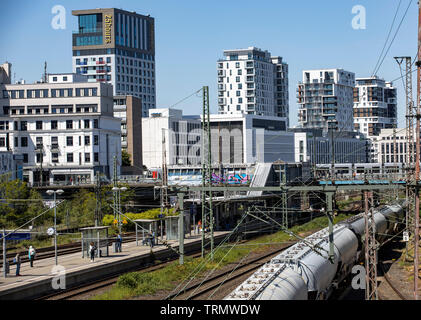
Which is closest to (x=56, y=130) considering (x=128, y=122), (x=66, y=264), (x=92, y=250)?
(x=128, y=122)

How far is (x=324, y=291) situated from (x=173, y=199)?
41197 millimetres

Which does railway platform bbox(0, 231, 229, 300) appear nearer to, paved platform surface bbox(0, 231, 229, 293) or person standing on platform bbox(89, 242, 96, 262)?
paved platform surface bbox(0, 231, 229, 293)

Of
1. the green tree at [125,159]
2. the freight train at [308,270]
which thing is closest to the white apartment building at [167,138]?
the green tree at [125,159]

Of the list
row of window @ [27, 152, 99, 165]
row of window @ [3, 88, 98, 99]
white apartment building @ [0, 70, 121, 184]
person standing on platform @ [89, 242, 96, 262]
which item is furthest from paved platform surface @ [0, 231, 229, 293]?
row of window @ [3, 88, 98, 99]

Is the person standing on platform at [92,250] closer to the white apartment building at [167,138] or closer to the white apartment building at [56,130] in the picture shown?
the white apartment building at [56,130]

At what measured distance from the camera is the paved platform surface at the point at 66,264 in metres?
30.6

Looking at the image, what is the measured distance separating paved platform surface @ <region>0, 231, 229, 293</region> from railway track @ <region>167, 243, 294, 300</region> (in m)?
6.57

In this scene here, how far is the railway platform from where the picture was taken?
96.3 ft

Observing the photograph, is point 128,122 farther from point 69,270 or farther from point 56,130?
point 69,270

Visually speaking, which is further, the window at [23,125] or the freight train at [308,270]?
the window at [23,125]

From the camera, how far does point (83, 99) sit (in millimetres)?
89000

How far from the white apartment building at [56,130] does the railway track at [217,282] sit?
48079 millimetres

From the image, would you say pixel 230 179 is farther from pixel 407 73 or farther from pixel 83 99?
pixel 407 73
